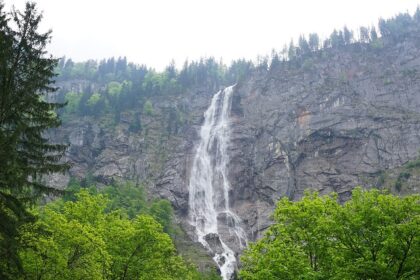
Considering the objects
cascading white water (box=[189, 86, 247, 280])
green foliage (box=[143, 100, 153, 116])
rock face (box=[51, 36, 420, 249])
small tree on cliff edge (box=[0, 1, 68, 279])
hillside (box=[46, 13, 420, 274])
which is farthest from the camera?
green foliage (box=[143, 100, 153, 116])

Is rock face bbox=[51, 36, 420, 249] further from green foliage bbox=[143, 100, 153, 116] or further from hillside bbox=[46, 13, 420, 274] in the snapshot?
green foliage bbox=[143, 100, 153, 116]

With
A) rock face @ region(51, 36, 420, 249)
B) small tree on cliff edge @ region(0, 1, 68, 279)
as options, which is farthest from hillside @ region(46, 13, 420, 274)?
small tree on cliff edge @ region(0, 1, 68, 279)

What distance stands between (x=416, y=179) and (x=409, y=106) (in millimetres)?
29349

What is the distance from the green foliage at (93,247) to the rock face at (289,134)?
51064mm

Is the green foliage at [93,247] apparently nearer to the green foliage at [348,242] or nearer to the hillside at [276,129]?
the green foliage at [348,242]

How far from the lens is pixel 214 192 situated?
3905 inches

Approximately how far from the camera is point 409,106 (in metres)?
109

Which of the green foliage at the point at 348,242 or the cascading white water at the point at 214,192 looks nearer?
the green foliage at the point at 348,242

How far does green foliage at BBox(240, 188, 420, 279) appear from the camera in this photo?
1894cm

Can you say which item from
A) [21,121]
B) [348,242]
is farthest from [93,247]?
[348,242]

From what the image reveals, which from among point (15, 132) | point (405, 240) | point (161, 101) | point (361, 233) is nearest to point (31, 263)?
point (15, 132)

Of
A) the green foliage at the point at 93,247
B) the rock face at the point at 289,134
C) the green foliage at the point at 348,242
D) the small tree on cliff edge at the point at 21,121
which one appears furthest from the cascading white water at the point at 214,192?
the small tree on cliff edge at the point at 21,121

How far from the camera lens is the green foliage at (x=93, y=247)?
79.8ft

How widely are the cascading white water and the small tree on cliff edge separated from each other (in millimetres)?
53093
